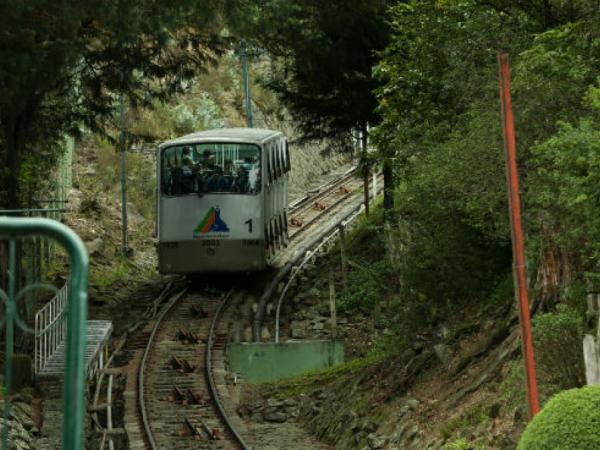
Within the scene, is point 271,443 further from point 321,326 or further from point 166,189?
point 166,189

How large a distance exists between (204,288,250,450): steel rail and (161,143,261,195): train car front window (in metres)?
3.03

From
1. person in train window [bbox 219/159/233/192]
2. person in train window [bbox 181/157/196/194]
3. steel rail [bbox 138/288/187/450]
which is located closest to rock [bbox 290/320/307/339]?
steel rail [bbox 138/288/187/450]

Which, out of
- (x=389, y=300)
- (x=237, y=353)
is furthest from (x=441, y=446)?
(x=389, y=300)

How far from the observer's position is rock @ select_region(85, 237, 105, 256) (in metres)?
39.3

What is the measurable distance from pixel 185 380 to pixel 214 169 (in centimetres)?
743

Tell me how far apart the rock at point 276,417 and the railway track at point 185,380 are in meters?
0.90

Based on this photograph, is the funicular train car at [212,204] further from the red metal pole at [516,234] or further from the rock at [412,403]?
the red metal pole at [516,234]

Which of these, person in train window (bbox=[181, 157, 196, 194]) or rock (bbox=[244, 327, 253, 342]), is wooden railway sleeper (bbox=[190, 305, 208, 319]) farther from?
person in train window (bbox=[181, 157, 196, 194])

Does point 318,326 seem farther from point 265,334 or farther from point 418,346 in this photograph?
point 418,346

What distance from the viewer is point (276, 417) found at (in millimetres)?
22984

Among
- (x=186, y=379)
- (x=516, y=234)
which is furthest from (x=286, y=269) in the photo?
(x=516, y=234)

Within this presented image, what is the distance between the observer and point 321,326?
3008 centimetres

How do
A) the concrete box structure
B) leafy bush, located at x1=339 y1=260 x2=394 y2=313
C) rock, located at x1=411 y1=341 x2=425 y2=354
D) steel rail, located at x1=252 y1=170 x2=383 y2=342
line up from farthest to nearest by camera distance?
leafy bush, located at x1=339 y1=260 x2=394 y2=313 → steel rail, located at x1=252 y1=170 x2=383 y2=342 → the concrete box structure → rock, located at x1=411 y1=341 x2=425 y2=354

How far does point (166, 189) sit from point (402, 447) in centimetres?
1511
